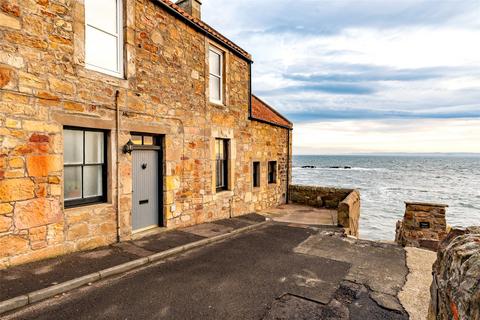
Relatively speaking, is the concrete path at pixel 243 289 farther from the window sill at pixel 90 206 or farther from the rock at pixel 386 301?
the window sill at pixel 90 206

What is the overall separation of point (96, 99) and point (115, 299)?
4.12m

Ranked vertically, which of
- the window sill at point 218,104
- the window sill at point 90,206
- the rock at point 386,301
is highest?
the window sill at point 218,104

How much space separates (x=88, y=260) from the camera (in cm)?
520

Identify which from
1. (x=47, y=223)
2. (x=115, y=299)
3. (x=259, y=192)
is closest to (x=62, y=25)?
(x=47, y=223)

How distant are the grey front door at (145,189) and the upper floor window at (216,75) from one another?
347 centimetres

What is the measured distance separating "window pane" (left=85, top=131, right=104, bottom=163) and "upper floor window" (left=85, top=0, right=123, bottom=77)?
1.48m

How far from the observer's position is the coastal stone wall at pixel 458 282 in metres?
1.84

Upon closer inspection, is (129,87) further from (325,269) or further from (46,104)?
(325,269)

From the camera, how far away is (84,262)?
510 centimetres

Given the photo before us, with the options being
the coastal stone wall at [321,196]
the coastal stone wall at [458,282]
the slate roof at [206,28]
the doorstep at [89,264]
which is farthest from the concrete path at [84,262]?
the coastal stone wall at [321,196]

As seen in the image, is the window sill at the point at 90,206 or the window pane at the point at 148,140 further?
the window pane at the point at 148,140

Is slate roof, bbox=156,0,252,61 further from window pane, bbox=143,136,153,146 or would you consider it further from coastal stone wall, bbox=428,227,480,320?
coastal stone wall, bbox=428,227,480,320

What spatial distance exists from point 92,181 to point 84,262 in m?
1.87

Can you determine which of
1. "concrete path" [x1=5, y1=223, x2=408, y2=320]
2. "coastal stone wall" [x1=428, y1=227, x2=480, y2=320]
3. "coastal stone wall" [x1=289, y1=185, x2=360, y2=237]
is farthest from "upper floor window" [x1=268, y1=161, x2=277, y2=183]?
"coastal stone wall" [x1=428, y1=227, x2=480, y2=320]
